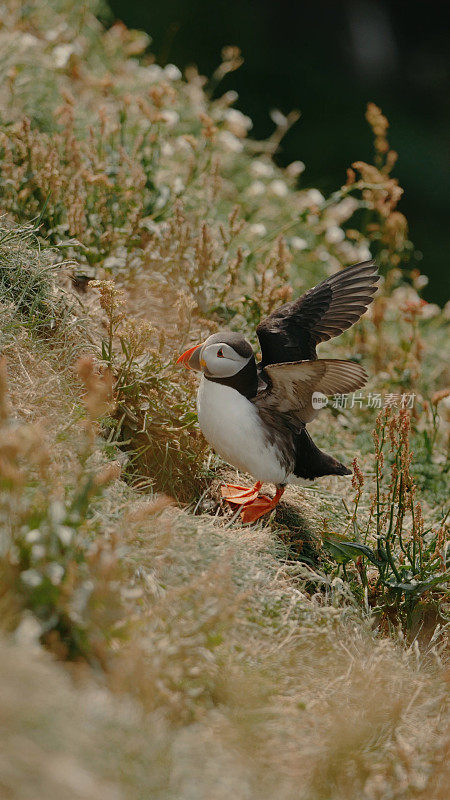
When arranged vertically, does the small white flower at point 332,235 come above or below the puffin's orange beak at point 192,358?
above

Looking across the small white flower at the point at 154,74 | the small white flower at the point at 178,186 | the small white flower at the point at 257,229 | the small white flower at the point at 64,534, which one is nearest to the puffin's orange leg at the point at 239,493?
the small white flower at the point at 64,534

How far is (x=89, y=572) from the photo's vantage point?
209 cm

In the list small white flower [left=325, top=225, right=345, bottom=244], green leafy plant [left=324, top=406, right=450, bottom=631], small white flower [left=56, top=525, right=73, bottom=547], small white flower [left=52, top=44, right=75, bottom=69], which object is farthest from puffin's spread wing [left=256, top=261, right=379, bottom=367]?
small white flower [left=52, top=44, right=75, bottom=69]

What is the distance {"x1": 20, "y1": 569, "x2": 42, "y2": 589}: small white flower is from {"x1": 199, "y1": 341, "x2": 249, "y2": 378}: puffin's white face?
114 centimetres

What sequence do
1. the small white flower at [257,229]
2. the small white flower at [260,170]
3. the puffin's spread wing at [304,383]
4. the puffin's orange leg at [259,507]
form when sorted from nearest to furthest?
the puffin's spread wing at [304,383] < the puffin's orange leg at [259,507] < the small white flower at [257,229] < the small white flower at [260,170]

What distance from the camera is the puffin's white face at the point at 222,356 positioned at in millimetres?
2898

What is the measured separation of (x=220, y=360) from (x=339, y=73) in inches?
336

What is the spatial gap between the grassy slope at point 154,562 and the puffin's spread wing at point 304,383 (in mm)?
400

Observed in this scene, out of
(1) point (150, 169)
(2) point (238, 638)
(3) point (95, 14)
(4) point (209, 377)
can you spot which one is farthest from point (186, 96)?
(2) point (238, 638)

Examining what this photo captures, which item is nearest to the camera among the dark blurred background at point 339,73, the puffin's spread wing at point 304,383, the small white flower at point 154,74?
the puffin's spread wing at point 304,383

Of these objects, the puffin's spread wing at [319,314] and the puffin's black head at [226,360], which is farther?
the puffin's spread wing at [319,314]

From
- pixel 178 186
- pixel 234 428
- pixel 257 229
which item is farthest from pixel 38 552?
pixel 257 229

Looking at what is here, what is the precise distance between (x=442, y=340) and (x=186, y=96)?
2.80 metres

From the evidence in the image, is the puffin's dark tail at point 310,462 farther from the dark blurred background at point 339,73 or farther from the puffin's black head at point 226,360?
the dark blurred background at point 339,73
